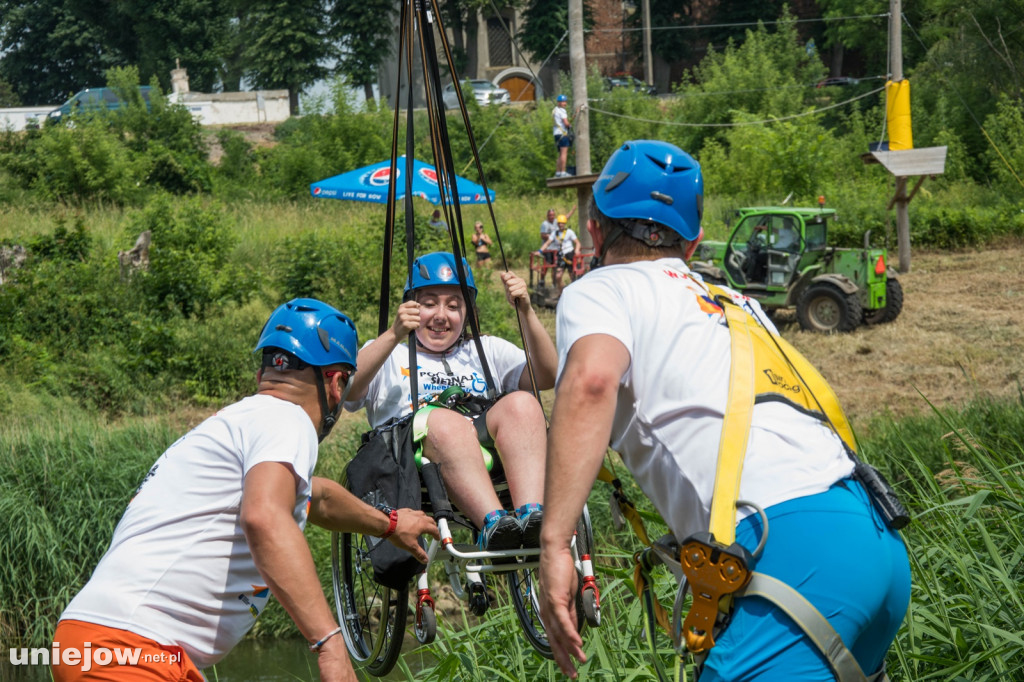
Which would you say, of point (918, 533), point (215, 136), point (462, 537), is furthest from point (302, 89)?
point (918, 533)

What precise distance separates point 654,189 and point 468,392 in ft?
6.91

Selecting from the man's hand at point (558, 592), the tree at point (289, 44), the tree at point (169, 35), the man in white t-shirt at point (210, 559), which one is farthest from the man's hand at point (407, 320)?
the tree at point (169, 35)

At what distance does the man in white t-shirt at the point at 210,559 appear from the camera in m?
2.43

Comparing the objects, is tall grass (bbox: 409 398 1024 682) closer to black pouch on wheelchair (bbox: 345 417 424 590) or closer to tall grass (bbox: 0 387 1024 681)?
tall grass (bbox: 0 387 1024 681)

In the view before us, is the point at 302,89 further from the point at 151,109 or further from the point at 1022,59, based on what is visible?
the point at 1022,59

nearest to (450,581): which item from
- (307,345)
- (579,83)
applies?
(307,345)

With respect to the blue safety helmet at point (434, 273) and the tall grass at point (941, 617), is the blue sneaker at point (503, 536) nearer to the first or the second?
the tall grass at point (941, 617)

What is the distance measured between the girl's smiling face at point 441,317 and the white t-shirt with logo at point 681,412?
2.30m

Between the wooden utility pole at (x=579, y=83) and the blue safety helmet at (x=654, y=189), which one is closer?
the blue safety helmet at (x=654, y=189)

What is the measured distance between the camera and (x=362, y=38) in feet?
133

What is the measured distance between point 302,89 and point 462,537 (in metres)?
34.6

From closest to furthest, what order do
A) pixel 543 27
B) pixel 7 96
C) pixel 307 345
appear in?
1. pixel 307 345
2. pixel 543 27
3. pixel 7 96

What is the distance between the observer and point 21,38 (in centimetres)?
4966

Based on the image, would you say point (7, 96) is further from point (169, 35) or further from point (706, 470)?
point (706, 470)
